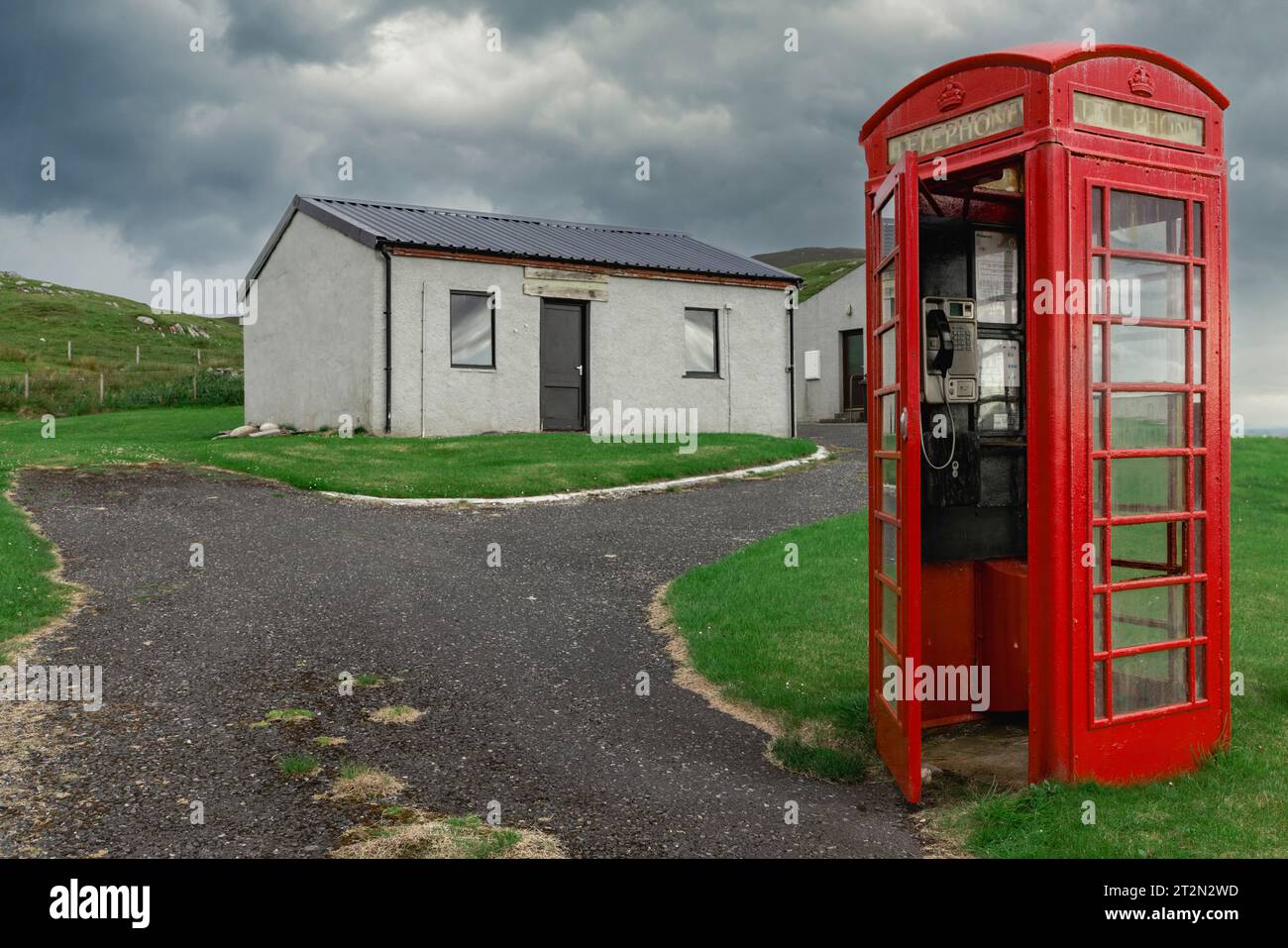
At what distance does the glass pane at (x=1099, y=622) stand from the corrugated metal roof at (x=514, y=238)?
17.8m

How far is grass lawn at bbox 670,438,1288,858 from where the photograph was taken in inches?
184

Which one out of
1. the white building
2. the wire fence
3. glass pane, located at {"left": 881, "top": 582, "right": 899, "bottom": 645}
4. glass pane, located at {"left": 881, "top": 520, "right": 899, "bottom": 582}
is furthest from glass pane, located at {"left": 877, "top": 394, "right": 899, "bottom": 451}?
the wire fence

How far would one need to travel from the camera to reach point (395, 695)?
267 inches

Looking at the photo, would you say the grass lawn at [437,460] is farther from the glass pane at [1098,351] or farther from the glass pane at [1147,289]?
the glass pane at [1147,289]

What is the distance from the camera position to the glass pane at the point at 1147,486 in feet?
17.6

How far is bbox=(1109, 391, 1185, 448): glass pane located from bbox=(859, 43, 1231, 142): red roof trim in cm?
170

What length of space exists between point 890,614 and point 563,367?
1788cm

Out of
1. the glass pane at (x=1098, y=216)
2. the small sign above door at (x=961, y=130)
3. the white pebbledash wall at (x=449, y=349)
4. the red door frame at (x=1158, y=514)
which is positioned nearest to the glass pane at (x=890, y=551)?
the red door frame at (x=1158, y=514)

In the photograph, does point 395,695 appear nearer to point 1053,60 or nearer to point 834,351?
point 1053,60

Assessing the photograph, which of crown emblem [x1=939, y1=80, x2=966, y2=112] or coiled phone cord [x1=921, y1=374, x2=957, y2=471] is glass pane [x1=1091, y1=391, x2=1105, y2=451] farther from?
crown emblem [x1=939, y1=80, x2=966, y2=112]

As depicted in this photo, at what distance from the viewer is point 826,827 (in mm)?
4852

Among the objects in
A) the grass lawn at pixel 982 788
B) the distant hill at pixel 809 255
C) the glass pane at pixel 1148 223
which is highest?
the distant hill at pixel 809 255

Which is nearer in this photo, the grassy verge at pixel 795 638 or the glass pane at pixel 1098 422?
the glass pane at pixel 1098 422
